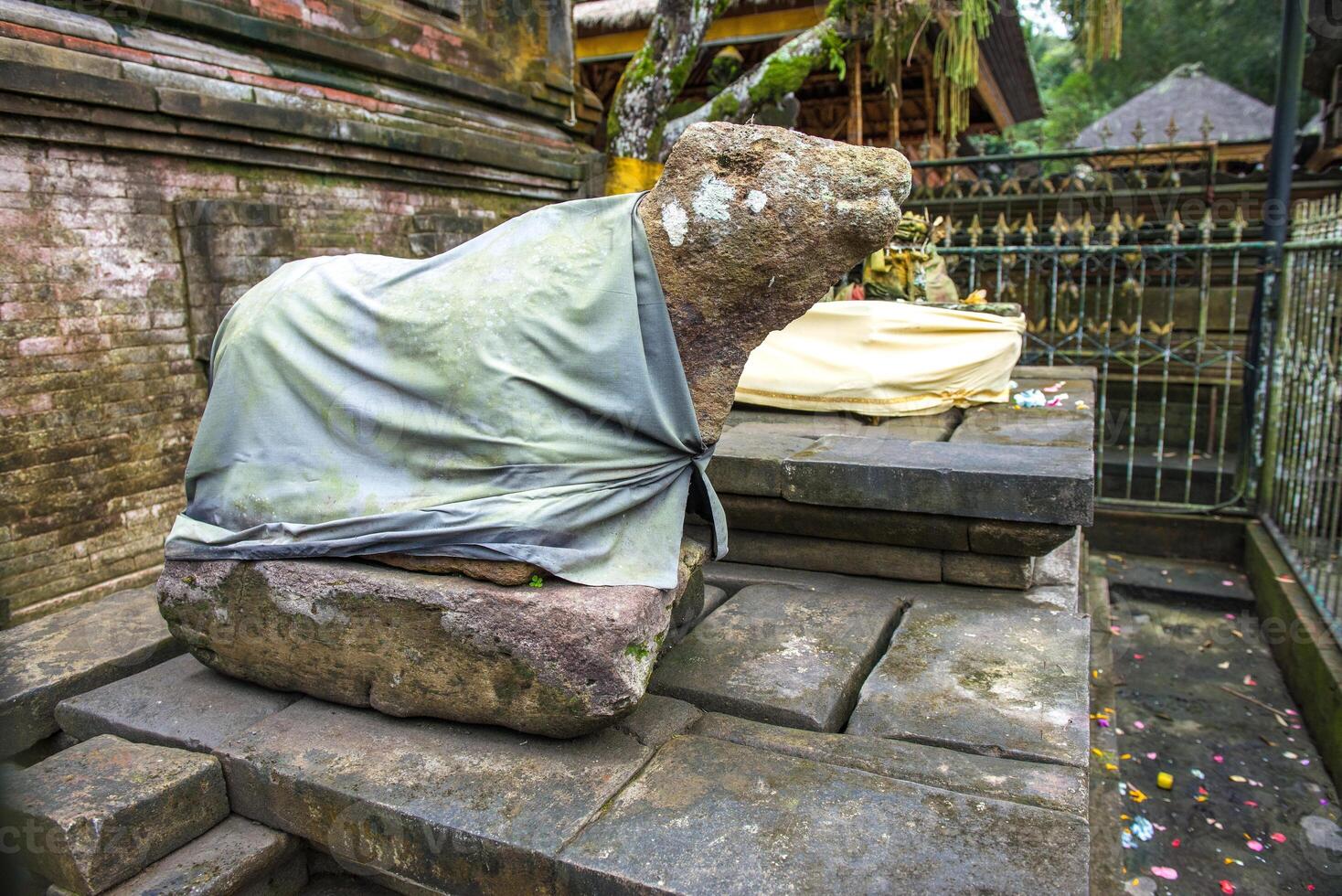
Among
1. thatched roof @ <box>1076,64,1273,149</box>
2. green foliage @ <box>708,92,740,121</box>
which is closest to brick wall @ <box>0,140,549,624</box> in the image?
green foliage @ <box>708,92,740,121</box>

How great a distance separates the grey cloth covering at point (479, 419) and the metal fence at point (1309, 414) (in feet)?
11.1

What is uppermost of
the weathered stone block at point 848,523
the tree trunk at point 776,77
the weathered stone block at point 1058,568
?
the tree trunk at point 776,77

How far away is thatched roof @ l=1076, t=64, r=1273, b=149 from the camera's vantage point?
1280 cm

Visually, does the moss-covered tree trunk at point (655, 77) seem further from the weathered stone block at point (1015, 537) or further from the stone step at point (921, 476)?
the weathered stone block at point (1015, 537)

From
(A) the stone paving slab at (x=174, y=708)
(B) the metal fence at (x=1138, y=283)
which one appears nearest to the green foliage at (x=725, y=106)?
(B) the metal fence at (x=1138, y=283)

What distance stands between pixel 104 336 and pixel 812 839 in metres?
3.70

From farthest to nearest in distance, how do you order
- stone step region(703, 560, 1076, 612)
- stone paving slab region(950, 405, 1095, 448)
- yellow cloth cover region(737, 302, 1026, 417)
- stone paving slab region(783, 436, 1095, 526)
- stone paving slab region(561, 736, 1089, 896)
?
yellow cloth cover region(737, 302, 1026, 417) → stone paving slab region(950, 405, 1095, 448) → stone step region(703, 560, 1076, 612) → stone paving slab region(783, 436, 1095, 526) → stone paving slab region(561, 736, 1089, 896)

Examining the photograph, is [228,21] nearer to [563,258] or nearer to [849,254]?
[563,258]

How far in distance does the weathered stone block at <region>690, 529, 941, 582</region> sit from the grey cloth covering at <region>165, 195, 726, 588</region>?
112 centimetres

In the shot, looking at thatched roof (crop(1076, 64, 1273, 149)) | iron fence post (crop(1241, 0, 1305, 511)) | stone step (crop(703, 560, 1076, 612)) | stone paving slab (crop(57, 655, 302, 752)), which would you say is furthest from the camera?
thatched roof (crop(1076, 64, 1273, 149))

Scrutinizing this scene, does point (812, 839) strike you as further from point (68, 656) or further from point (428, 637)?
point (68, 656)

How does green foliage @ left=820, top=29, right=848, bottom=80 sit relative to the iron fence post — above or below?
above

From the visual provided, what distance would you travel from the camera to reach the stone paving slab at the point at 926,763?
6.45 ft

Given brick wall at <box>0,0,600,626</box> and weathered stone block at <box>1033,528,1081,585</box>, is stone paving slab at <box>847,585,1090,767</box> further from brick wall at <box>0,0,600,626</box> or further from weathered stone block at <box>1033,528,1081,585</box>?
brick wall at <box>0,0,600,626</box>
